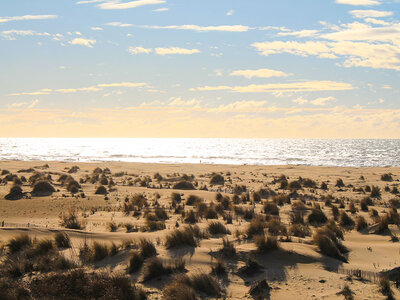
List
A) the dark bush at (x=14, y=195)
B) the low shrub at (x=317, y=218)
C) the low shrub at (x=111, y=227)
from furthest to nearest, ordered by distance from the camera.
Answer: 1. the dark bush at (x=14, y=195)
2. the low shrub at (x=317, y=218)
3. the low shrub at (x=111, y=227)

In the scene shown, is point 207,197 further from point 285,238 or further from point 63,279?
point 63,279

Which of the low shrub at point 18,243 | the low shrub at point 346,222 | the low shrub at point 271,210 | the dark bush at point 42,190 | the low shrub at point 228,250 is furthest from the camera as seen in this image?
the dark bush at point 42,190

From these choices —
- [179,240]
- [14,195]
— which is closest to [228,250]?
[179,240]

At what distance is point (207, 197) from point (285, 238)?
497 inches

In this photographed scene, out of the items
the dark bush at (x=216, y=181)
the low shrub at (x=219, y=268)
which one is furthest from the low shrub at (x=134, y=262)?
the dark bush at (x=216, y=181)

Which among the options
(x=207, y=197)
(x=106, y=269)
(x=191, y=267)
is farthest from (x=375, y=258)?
(x=207, y=197)

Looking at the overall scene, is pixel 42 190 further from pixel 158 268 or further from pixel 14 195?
pixel 158 268

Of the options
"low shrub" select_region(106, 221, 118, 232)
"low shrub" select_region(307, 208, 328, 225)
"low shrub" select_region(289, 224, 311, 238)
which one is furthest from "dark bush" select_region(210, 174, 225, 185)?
"low shrub" select_region(289, 224, 311, 238)

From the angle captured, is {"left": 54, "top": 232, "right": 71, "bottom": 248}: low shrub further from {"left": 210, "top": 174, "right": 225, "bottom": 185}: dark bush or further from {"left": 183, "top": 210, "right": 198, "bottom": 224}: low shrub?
{"left": 210, "top": 174, "right": 225, "bottom": 185}: dark bush

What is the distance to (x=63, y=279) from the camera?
724cm

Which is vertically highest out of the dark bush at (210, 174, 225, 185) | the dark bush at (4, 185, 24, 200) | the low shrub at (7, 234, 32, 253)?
the low shrub at (7, 234, 32, 253)

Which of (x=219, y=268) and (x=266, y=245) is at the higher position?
(x=266, y=245)

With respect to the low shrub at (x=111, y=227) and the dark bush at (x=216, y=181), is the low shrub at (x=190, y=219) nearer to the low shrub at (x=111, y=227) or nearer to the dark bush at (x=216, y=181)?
the low shrub at (x=111, y=227)

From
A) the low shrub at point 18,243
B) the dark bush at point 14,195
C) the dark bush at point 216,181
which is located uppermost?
Result: the low shrub at point 18,243
